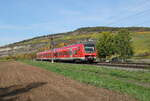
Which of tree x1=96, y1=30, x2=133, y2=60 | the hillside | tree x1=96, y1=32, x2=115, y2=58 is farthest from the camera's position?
Result: the hillside

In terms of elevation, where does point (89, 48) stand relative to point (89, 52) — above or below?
above

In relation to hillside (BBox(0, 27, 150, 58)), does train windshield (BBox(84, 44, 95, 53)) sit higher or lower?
lower

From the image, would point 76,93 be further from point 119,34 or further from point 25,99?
point 119,34

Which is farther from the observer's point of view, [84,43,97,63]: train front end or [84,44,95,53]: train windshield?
[84,44,95,53]: train windshield

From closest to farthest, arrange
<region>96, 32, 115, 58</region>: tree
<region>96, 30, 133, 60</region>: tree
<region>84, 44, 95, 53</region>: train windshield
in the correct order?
1. <region>84, 44, 95, 53</region>: train windshield
2. <region>96, 30, 133, 60</region>: tree
3. <region>96, 32, 115, 58</region>: tree

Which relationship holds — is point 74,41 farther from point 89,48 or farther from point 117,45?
point 89,48

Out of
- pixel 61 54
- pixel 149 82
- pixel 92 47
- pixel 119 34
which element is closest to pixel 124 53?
pixel 119 34

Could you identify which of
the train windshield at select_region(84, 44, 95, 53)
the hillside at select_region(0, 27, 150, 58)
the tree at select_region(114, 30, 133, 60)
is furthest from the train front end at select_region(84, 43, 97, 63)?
the hillside at select_region(0, 27, 150, 58)

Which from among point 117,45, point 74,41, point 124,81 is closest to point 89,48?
point 117,45

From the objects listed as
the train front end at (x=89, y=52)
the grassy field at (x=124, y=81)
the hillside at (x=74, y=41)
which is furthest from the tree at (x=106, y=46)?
the grassy field at (x=124, y=81)

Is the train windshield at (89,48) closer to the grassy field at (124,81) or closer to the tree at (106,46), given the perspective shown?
the tree at (106,46)

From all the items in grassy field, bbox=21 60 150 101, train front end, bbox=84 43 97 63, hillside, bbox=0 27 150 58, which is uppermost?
hillside, bbox=0 27 150 58

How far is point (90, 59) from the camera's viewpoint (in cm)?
3509

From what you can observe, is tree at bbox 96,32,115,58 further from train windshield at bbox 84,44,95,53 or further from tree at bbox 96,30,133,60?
train windshield at bbox 84,44,95,53
